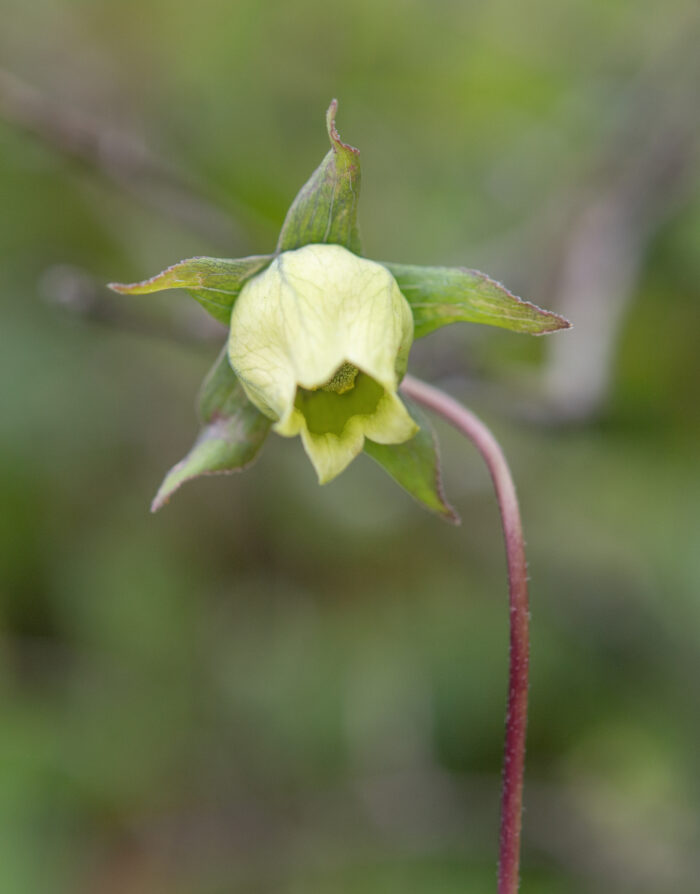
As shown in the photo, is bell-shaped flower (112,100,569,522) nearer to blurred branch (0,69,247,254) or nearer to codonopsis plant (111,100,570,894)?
codonopsis plant (111,100,570,894)

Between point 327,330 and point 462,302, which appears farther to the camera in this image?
point 462,302

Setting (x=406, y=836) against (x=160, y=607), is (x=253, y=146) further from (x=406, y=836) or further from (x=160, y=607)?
(x=406, y=836)

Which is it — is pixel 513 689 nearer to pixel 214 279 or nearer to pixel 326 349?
pixel 326 349

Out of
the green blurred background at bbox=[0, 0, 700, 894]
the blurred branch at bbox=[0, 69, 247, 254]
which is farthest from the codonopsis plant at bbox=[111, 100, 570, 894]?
the green blurred background at bbox=[0, 0, 700, 894]

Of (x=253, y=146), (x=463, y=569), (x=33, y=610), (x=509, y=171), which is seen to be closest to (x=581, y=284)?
(x=509, y=171)

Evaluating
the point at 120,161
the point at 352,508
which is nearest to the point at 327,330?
the point at 120,161

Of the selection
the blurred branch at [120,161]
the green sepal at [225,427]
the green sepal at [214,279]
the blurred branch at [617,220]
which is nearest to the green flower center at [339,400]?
the green sepal at [225,427]

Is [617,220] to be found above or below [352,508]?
above
